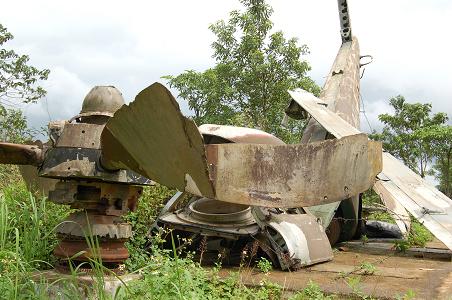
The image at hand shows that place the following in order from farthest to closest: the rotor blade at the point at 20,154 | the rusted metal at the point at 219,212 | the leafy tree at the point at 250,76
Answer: the leafy tree at the point at 250,76
the rusted metal at the point at 219,212
the rotor blade at the point at 20,154

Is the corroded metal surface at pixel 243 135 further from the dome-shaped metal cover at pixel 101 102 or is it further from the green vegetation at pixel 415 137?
the green vegetation at pixel 415 137

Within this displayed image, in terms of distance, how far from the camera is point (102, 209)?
9.63 feet

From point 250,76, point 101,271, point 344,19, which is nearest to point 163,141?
point 101,271

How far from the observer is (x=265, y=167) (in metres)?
1.58

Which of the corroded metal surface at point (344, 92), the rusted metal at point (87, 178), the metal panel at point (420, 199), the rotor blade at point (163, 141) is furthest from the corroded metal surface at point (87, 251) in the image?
the corroded metal surface at point (344, 92)

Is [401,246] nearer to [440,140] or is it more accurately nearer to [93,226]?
[93,226]

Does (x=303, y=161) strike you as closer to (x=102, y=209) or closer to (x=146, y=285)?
(x=102, y=209)

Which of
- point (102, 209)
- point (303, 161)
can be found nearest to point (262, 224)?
point (102, 209)

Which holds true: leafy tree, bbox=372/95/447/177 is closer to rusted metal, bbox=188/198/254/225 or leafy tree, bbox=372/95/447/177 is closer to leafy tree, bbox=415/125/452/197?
leafy tree, bbox=415/125/452/197

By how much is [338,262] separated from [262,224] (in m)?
0.98

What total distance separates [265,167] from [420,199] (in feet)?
17.0

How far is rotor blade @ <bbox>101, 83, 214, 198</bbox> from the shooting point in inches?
61.9

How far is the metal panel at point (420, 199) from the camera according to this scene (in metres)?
5.75

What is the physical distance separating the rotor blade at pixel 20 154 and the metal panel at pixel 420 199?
4305 millimetres
